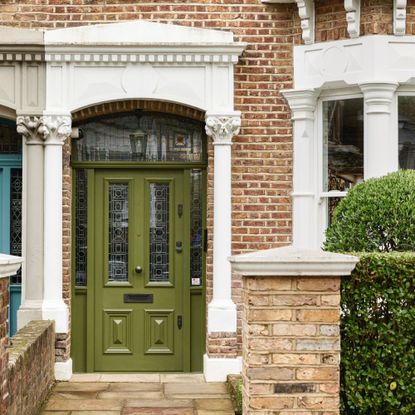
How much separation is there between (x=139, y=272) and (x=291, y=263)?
4.31 meters

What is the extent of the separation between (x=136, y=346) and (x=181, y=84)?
9.22 feet

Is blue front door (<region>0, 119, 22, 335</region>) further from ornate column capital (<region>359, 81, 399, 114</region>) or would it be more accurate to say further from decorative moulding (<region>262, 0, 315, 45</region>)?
ornate column capital (<region>359, 81, 399, 114</region>)

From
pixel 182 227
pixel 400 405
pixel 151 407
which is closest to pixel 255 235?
pixel 182 227

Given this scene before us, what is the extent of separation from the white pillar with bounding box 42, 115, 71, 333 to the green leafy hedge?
413 cm

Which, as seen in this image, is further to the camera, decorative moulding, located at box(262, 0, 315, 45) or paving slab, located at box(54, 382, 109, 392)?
decorative moulding, located at box(262, 0, 315, 45)

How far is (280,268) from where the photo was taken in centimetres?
512

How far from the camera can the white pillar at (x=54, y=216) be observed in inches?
344

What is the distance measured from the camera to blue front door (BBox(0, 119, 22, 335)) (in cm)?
940

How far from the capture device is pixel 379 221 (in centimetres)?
598

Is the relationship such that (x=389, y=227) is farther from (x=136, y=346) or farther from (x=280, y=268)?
(x=136, y=346)

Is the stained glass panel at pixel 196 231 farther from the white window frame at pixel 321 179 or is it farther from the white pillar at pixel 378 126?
the white pillar at pixel 378 126

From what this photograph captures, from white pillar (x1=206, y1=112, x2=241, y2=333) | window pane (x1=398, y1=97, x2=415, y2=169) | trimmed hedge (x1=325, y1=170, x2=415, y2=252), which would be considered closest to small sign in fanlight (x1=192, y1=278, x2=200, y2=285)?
white pillar (x1=206, y1=112, x2=241, y2=333)

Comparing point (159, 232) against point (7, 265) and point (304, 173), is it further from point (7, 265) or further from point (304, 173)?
point (7, 265)

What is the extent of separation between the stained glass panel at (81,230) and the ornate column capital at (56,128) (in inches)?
22.1
